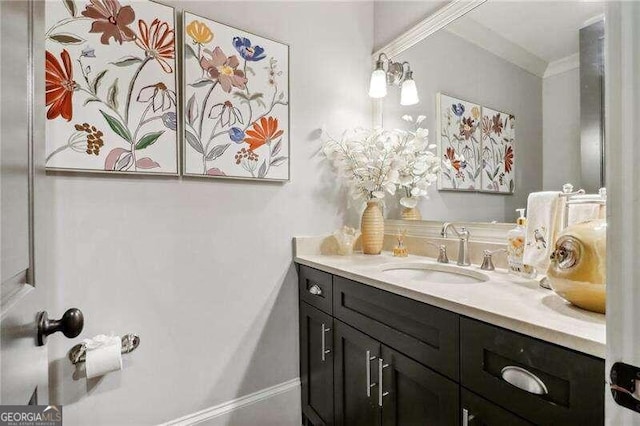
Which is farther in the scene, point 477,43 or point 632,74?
point 477,43

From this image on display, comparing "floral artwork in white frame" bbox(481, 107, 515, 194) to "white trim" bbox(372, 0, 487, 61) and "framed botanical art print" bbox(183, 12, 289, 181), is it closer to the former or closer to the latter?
"white trim" bbox(372, 0, 487, 61)

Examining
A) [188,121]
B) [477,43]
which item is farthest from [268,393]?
[477,43]

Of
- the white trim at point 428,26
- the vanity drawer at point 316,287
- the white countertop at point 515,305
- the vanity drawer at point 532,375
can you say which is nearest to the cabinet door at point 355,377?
the vanity drawer at point 316,287

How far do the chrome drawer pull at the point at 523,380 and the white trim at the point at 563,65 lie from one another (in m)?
1.04

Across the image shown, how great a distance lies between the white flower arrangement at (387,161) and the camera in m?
1.59

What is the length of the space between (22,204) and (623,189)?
0.83m

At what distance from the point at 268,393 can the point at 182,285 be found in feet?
2.35

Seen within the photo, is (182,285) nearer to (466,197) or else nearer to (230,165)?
(230,165)

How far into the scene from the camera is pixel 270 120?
4.99 ft

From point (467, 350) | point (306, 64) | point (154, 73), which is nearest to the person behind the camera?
point (467, 350)

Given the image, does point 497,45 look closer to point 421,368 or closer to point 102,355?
point 421,368

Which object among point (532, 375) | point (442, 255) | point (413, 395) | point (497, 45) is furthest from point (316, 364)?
point (497, 45)

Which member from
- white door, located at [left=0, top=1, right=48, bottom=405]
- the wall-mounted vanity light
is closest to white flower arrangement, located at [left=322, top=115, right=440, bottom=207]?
the wall-mounted vanity light

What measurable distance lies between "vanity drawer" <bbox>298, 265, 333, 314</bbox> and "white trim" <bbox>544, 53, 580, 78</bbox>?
1.15 metres
